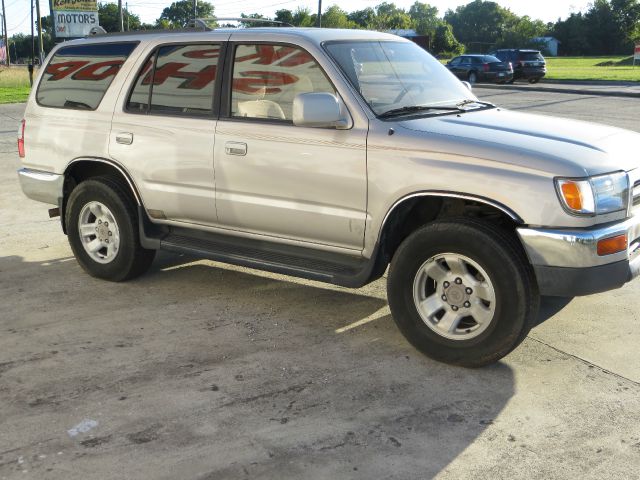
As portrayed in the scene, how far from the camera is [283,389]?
4.39 metres

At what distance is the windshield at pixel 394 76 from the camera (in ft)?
16.8

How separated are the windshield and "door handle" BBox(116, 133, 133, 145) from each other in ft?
5.50

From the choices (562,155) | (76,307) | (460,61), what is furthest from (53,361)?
(460,61)

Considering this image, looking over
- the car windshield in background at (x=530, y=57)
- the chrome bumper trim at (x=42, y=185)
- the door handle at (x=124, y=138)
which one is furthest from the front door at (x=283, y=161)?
the car windshield in background at (x=530, y=57)

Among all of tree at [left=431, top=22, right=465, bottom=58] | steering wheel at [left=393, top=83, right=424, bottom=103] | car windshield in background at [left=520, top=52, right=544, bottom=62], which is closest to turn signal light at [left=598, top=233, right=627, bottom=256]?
steering wheel at [left=393, top=83, right=424, bottom=103]

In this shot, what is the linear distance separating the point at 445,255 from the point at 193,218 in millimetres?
2005

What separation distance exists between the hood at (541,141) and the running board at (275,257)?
925mm

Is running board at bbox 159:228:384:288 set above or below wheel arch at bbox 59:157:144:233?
below

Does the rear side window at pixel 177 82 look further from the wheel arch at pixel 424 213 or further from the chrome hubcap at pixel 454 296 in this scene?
the chrome hubcap at pixel 454 296

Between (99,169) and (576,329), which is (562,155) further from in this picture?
(99,169)

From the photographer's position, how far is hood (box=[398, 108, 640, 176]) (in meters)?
4.32

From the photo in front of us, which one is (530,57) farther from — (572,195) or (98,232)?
(572,195)

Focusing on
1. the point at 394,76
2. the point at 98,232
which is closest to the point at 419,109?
the point at 394,76

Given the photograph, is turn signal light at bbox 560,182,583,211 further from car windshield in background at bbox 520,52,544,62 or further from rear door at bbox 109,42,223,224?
car windshield in background at bbox 520,52,544,62
